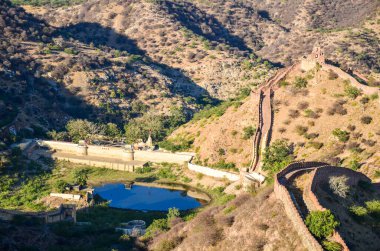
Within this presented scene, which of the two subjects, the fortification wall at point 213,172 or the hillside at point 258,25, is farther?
the hillside at point 258,25

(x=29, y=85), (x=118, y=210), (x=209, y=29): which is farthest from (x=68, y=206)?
(x=209, y=29)

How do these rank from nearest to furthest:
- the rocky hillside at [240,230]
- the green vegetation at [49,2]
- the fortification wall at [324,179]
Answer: the rocky hillside at [240,230] < the fortification wall at [324,179] < the green vegetation at [49,2]

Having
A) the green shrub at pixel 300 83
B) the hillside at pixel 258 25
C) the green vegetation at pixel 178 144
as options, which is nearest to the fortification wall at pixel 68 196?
the green vegetation at pixel 178 144

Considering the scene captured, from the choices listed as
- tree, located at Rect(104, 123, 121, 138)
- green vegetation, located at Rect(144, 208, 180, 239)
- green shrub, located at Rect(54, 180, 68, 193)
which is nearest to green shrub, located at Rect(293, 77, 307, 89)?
green vegetation, located at Rect(144, 208, 180, 239)

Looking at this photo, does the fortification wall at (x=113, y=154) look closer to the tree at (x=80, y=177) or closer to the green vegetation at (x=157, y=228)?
the tree at (x=80, y=177)

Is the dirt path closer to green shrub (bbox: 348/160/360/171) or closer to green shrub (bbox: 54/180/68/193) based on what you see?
green shrub (bbox: 348/160/360/171)

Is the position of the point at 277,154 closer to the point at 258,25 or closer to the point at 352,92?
the point at 352,92
